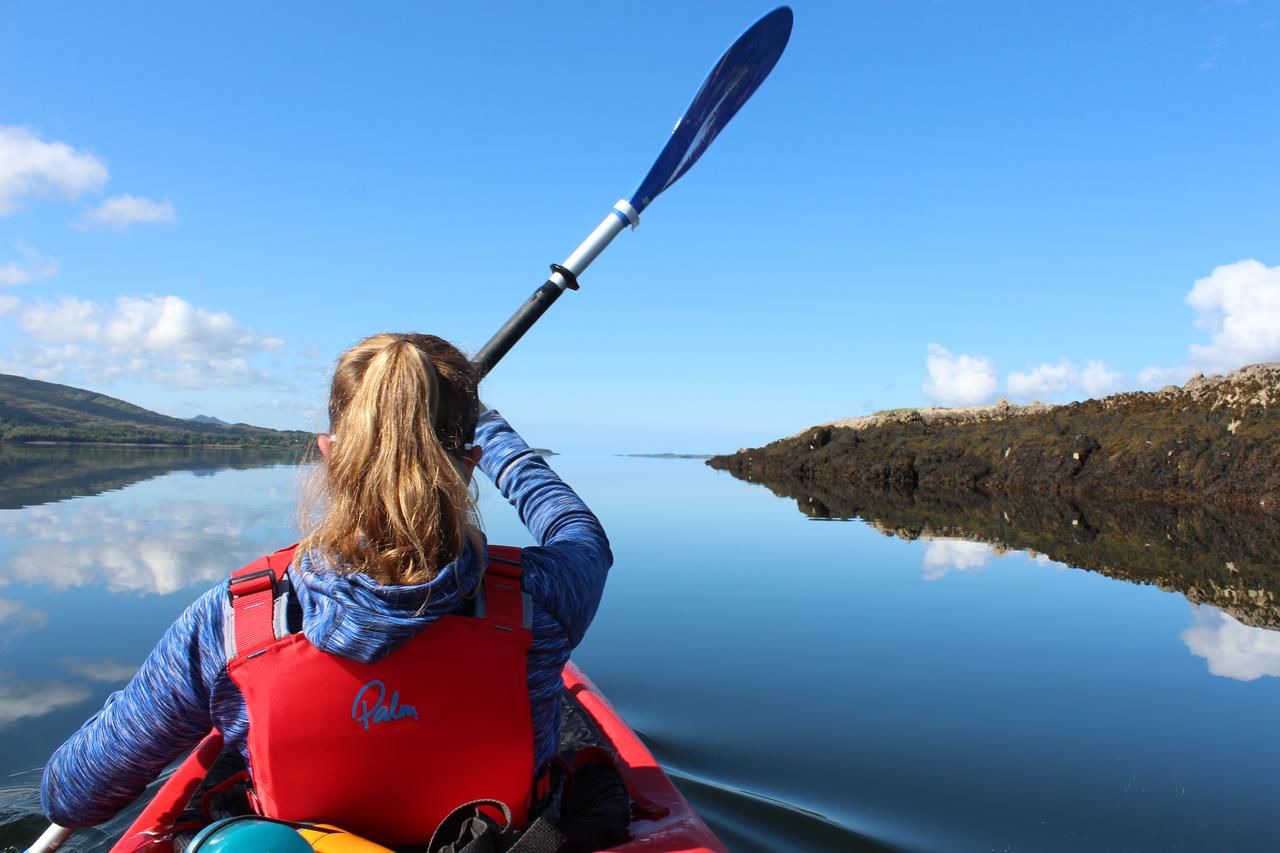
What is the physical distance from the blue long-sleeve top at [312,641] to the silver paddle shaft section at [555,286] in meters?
1.26

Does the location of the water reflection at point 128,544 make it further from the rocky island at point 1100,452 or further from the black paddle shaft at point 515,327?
the rocky island at point 1100,452

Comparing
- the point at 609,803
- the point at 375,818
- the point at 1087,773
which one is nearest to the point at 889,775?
the point at 1087,773

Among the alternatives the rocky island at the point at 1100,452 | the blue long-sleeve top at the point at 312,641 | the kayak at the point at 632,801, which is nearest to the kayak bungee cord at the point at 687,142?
the blue long-sleeve top at the point at 312,641

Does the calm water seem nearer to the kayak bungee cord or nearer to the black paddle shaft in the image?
the black paddle shaft

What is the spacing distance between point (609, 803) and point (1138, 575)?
8.77 meters

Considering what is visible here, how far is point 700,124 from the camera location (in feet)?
14.3

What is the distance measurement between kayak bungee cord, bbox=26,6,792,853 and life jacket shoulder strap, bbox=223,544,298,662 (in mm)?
1733

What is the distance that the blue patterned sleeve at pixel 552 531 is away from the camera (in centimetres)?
187

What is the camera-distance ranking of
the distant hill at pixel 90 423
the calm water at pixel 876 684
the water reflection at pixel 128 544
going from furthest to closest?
the distant hill at pixel 90 423, the water reflection at pixel 128 544, the calm water at pixel 876 684

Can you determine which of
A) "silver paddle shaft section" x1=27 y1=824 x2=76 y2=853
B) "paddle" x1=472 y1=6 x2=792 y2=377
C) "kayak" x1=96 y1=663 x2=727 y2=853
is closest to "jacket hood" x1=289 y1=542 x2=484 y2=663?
"kayak" x1=96 y1=663 x2=727 y2=853

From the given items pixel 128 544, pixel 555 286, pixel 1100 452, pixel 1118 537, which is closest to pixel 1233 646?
pixel 555 286

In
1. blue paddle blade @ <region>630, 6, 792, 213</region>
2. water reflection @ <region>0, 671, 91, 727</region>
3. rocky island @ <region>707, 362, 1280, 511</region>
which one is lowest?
water reflection @ <region>0, 671, 91, 727</region>

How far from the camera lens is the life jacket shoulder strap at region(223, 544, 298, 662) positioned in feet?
5.29

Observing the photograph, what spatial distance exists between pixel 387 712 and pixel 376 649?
0.52ft
